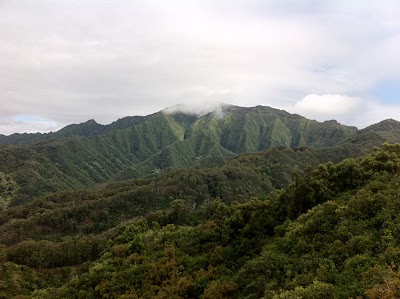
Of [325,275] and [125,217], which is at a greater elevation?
[325,275]

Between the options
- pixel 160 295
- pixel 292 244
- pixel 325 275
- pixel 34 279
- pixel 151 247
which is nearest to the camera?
pixel 325 275

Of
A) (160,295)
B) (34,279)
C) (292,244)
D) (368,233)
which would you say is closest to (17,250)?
(34,279)

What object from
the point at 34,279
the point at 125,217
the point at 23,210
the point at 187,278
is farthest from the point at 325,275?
the point at 23,210

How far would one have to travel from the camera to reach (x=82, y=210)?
189500mm

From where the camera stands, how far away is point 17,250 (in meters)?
106

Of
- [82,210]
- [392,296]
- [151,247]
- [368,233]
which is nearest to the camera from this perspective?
[392,296]

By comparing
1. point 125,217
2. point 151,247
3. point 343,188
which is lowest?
point 125,217

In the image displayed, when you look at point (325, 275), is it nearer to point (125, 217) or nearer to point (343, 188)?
point (343, 188)

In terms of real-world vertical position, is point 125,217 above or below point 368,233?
below

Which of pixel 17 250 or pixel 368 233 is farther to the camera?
pixel 17 250

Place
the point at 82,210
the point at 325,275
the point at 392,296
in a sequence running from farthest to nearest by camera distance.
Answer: the point at 82,210 → the point at 325,275 → the point at 392,296

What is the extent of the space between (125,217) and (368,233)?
173255 millimetres

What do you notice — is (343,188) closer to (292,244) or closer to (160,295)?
(292,244)

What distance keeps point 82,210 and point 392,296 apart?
18989cm
